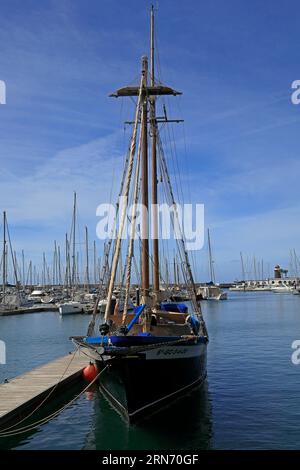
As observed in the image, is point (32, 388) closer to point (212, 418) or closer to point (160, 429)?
point (160, 429)

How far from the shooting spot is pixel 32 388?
21.6 meters

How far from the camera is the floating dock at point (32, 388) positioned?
17.9 m

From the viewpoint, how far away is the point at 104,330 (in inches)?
671

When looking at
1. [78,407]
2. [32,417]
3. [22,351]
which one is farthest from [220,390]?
[22,351]

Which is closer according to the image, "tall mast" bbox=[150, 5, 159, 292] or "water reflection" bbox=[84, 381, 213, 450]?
"water reflection" bbox=[84, 381, 213, 450]

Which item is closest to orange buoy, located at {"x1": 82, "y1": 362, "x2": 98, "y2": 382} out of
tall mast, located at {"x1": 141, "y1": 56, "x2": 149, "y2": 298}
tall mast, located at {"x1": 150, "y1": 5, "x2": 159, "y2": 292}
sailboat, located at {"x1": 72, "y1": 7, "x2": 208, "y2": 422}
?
sailboat, located at {"x1": 72, "y1": 7, "x2": 208, "y2": 422}

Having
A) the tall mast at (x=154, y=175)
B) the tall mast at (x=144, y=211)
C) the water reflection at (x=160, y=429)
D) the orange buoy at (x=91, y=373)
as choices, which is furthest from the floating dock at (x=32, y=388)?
the tall mast at (x=154, y=175)

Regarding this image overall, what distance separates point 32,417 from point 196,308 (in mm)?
10228

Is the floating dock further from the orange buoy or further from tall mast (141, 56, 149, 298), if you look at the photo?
tall mast (141, 56, 149, 298)

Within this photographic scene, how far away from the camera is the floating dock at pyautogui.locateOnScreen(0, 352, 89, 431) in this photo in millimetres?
17856

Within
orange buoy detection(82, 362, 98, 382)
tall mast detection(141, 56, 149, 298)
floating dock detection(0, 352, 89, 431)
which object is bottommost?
floating dock detection(0, 352, 89, 431)

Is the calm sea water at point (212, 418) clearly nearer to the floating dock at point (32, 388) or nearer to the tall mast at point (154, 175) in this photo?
the floating dock at point (32, 388)

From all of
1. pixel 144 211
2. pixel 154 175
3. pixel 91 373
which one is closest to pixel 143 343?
pixel 91 373

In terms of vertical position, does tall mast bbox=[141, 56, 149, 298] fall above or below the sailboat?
above
